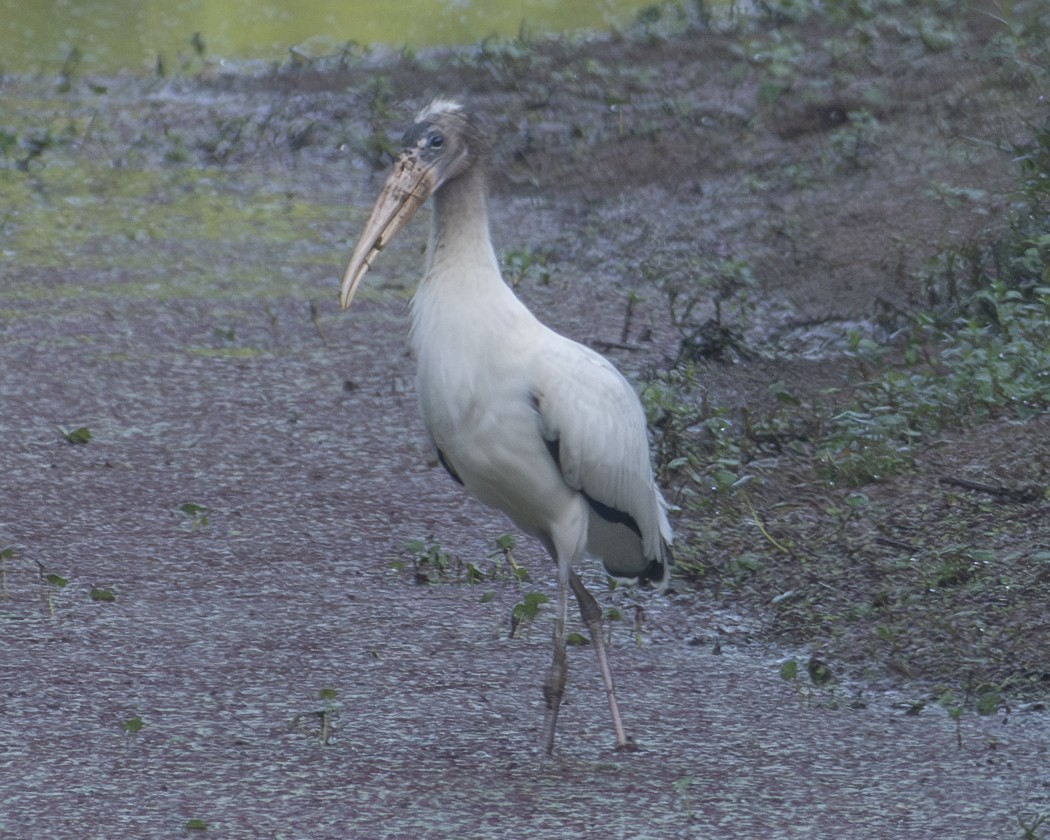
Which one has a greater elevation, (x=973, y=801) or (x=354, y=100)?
(x=354, y=100)

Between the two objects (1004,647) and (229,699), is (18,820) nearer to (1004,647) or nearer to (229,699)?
(229,699)

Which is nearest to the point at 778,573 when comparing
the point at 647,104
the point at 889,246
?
the point at 889,246

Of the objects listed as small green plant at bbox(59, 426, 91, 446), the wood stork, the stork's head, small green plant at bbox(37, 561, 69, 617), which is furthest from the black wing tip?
small green plant at bbox(59, 426, 91, 446)

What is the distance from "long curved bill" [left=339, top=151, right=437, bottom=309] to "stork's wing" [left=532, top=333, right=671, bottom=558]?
46cm

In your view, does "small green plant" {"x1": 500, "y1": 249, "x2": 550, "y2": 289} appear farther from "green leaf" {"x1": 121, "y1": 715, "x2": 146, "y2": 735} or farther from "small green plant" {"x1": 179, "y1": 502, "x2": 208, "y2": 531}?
"green leaf" {"x1": 121, "y1": 715, "x2": 146, "y2": 735}

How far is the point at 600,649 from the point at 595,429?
1.72 feet

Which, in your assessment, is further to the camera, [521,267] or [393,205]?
[521,267]

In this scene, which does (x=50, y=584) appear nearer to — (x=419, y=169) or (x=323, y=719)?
(x=323, y=719)

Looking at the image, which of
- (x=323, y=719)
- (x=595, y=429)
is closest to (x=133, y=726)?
(x=323, y=719)

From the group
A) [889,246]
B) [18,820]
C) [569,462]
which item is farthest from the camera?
[889,246]

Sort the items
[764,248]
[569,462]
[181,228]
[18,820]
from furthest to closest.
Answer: [181,228], [764,248], [569,462], [18,820]

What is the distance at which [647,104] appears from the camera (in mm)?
10898

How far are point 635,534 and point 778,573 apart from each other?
78 cm

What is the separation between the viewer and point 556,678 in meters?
3.93
